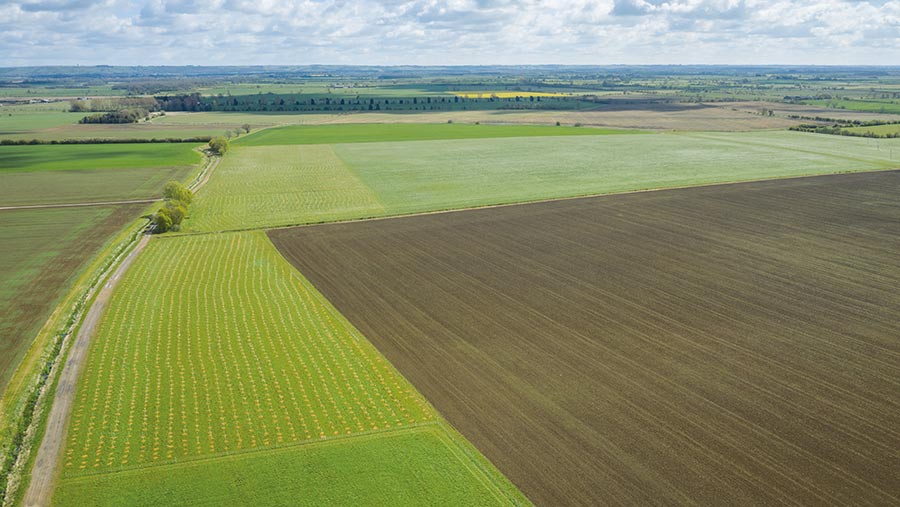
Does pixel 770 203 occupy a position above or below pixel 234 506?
above

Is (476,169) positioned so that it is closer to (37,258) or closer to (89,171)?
(37,258)

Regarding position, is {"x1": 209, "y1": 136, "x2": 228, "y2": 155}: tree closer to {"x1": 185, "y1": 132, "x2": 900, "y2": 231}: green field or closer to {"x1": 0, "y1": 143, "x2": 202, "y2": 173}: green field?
{"x1": 185, "y1": 132, "x2": 900, "y2": 231}: green field

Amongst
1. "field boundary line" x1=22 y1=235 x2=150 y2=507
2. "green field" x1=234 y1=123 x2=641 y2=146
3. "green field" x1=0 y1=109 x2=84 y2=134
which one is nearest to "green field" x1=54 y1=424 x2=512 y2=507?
"field boundary line" x1=22 y1=235 x2=150 y2=507

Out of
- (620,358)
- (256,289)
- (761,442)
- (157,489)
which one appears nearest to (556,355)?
(620,358)

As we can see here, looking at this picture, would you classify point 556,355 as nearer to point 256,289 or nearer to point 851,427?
point 851,427

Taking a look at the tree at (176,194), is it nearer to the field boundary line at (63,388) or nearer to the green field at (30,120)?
the field boundary line at (63,388)

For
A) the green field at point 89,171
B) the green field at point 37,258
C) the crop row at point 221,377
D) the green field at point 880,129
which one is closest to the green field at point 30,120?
the green field at point 89,171
